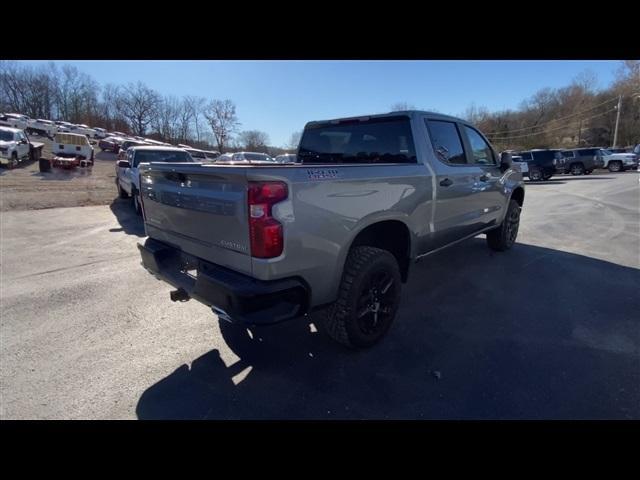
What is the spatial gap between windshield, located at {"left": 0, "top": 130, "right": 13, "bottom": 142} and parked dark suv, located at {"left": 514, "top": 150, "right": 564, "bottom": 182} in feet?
102

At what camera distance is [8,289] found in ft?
14.4

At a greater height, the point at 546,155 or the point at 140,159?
the point at 546,155

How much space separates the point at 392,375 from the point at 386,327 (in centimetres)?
55

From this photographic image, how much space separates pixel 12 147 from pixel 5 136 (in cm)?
128

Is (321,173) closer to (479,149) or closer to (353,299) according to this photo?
(353,299)

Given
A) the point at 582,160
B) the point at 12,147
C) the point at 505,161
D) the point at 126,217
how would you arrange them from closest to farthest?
the point at 505,161 < the point at 126,217 < the point at 12,147 < the point at 582,160

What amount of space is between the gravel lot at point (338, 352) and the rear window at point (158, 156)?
5.40m

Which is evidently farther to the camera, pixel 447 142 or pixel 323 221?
pixel 447 142

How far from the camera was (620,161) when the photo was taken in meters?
27.9

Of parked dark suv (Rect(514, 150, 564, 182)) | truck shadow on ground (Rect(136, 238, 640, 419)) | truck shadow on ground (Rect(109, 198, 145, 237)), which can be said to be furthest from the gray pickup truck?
parked dark suv (Rect(514, 150, 564, 182))

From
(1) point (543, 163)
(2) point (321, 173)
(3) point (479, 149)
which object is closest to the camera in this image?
(2) point (321, 173)

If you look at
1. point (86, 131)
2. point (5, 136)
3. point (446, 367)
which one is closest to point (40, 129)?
point (86, 131)

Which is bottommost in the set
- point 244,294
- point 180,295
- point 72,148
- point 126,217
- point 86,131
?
point 126,217
